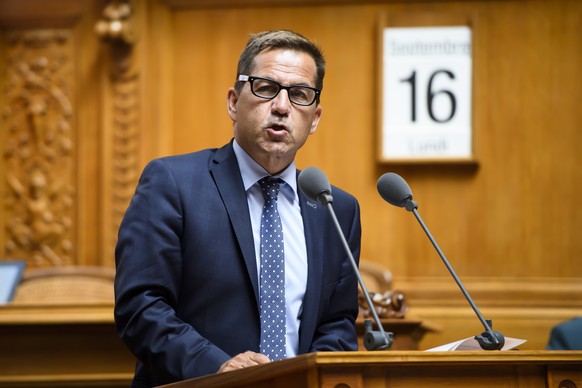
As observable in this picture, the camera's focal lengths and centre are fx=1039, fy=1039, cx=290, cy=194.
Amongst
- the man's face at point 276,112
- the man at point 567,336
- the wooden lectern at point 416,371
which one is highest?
the man's face at point 276,112

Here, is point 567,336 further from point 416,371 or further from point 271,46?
point 416,371

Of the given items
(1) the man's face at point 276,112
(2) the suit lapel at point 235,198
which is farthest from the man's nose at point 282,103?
(2) the suit lapel at point 235,198

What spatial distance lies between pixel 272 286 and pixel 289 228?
0.21 metres

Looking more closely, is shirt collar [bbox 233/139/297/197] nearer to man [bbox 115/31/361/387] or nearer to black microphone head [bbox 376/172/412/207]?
man [bbox 115/31/361/387]

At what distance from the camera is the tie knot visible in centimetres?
285

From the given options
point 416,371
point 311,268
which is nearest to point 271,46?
point 311,268

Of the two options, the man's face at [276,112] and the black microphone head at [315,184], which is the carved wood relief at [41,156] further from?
the black microphone head at [315,184]

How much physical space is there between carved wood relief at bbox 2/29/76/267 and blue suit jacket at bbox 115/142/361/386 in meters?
3.18

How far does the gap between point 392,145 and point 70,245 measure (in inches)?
74.5

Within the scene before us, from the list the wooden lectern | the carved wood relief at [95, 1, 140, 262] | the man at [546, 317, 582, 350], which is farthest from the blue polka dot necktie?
the carved wood relief at [95, 1, 140, 262]

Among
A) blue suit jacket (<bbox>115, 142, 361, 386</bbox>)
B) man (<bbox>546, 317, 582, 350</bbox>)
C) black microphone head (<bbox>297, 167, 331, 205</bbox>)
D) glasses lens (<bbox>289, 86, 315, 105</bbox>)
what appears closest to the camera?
black microphone head (<bbox>297, 167, 331, 205</bbox>)

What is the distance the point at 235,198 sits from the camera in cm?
279

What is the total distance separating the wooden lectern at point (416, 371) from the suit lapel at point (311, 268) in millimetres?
582

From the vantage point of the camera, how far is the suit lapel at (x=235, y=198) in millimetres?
2703
